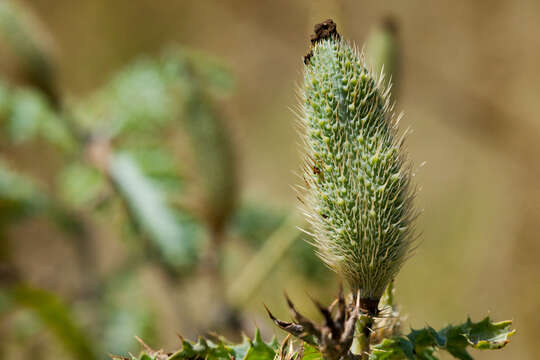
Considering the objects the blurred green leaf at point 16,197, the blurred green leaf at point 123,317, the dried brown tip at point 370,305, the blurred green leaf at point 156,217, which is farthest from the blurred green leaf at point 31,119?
the dried brown tip at point 370,305

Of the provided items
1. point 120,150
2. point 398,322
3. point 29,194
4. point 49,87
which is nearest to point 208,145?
point 120,150

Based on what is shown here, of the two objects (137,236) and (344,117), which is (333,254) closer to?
(344,117)

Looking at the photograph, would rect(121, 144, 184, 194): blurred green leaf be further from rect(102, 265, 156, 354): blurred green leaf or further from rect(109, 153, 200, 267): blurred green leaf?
rect(102, 265, 156, 354): blurred green leaf

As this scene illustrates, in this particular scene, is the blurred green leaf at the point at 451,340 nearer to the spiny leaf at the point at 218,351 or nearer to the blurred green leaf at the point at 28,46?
the spiny leaf at the point at 218,351

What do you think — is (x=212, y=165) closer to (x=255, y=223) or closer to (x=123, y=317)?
(x=255, y=223)

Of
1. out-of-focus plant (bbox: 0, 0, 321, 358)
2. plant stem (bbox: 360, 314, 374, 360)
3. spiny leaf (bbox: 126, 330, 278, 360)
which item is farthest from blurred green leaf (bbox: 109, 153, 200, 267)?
plant stem (bbox: 360, 314, 374, 360)

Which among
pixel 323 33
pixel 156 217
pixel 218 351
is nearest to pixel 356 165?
pixel 323 33
